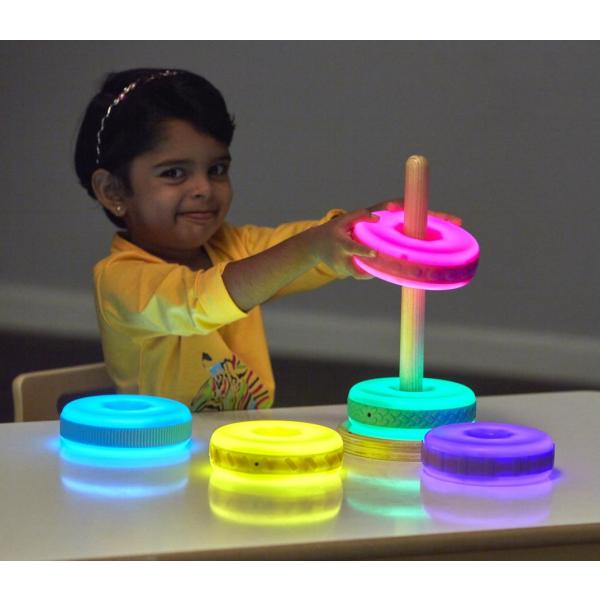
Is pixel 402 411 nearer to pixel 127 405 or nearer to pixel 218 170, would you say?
pixel 127 405

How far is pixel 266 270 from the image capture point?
1083mm

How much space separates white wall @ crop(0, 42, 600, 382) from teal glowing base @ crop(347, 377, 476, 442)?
1950 millimetres

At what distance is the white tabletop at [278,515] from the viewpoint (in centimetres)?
73

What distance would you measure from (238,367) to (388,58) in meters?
1.74

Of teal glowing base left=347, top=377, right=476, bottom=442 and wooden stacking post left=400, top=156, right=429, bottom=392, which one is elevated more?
wooden stacking post left=400, top=156, right=429, bottom=392

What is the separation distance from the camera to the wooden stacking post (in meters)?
0.96

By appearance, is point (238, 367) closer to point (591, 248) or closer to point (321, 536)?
point (321, 536)

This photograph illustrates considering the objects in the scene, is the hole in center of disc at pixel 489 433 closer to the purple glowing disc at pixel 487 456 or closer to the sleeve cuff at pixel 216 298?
the purple glowing disc at pixel 487 456

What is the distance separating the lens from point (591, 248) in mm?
2945

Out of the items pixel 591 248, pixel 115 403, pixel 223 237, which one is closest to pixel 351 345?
pixel 591 248

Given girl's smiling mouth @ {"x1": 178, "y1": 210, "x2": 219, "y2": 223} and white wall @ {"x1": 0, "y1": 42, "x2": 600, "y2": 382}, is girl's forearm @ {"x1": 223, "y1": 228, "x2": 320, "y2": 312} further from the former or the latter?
white wall @ {"x1": 0, "y1": 42, "x2": 600, "y2": 382}

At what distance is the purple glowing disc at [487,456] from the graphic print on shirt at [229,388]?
0.47 metres

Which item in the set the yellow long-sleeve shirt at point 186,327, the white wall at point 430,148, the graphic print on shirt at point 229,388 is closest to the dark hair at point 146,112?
the yellow long-sleeve shirt at point 186,327

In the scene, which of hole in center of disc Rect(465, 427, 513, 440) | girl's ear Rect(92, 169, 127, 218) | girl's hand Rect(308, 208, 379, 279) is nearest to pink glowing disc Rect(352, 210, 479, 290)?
girl's hand Rect(308, 208, 379, 279)
